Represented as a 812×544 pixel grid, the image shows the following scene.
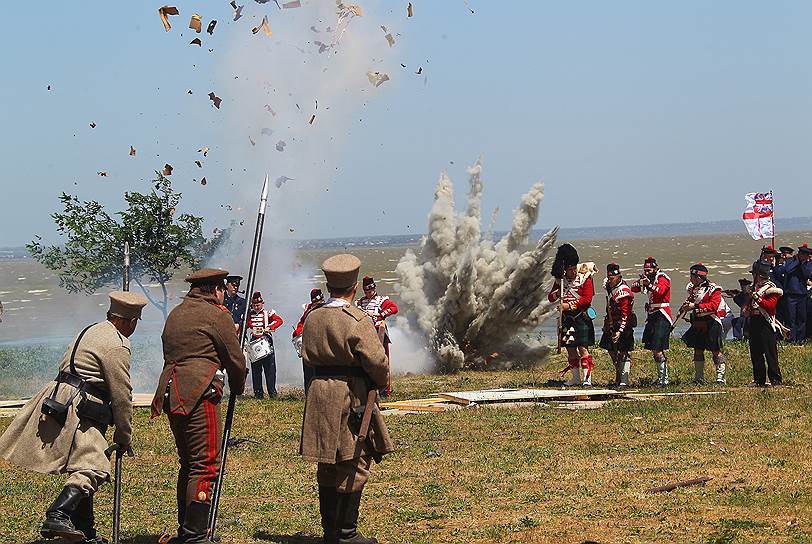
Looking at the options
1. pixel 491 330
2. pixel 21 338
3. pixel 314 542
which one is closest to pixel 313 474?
pixel 314 542

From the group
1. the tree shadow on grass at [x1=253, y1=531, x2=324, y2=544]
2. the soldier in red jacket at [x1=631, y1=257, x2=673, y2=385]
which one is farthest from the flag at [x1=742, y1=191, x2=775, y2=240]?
the tree shadow on grass at [x1=253, y1=531, x2=324, y2=544]

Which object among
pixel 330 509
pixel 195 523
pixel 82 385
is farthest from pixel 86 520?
pixel 330 509

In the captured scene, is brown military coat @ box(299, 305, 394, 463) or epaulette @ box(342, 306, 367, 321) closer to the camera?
brown military coat @ box(299, 305, 394, 463)

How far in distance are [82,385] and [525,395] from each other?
10037mm

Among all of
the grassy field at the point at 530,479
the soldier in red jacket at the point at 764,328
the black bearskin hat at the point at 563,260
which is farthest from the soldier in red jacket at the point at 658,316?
the grassy field at the point at 530,479

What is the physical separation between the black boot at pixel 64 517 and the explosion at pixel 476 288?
56.1ft

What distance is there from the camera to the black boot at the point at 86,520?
9453mm

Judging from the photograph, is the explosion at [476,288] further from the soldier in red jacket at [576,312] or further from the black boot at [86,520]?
the black boot at [86,520]

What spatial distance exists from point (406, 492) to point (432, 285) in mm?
15233

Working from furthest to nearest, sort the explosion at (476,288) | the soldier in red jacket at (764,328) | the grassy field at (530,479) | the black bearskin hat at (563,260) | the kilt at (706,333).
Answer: the explosion at (476,288), the black bearskin hat at (563,260), the kilt at (706,333), the soldier in red jacket at (764,328), the grassy field at (530,479)

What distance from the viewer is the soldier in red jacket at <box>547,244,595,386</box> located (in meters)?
20.6

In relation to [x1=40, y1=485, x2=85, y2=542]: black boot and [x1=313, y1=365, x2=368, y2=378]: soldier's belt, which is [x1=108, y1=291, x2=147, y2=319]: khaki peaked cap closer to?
[x1=40, y1=485, x2=85, y2=542]: black boot

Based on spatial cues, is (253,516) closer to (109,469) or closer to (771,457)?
(109,469)

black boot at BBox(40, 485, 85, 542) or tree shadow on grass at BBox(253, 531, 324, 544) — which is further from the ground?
black boot at BBox(40, 485, 85, 542)
